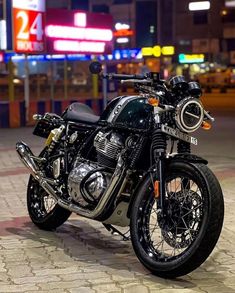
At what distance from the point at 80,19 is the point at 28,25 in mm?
2852

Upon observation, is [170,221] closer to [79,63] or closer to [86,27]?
[86,27]

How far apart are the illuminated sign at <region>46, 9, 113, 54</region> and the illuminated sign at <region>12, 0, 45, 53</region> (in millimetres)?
778

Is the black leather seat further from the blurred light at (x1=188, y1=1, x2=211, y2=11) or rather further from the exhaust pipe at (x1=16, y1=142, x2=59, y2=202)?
the blurred light at (x1=188, y1=1, x2=211, y2=11)

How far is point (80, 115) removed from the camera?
19.0 feet

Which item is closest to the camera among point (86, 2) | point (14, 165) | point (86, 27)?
point (14, 165)

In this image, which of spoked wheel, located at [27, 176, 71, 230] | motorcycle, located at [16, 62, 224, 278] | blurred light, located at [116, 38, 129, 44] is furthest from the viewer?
blurred light, located at [116, 38, 129, 44]

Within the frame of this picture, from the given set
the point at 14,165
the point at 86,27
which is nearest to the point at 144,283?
the point at 14,165

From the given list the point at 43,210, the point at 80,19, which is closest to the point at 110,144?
the point at 43,210

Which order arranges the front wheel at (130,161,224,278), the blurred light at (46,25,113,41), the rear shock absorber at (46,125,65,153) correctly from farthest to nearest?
the blurred light at (46,25,113,41) → the rear shock absorber at (46,125,65,153) → the front wheel at (130,161,224,278)

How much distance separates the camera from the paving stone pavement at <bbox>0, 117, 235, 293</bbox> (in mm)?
4492

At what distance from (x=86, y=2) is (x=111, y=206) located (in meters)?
61.8

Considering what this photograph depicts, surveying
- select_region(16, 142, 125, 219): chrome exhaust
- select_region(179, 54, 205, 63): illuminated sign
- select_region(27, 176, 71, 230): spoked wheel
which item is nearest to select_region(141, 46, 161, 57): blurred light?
select_region(179, 54, 205, 63): illuminated sign

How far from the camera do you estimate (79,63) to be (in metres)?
23.3

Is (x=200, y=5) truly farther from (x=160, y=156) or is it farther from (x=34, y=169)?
(x=160, y=156)
